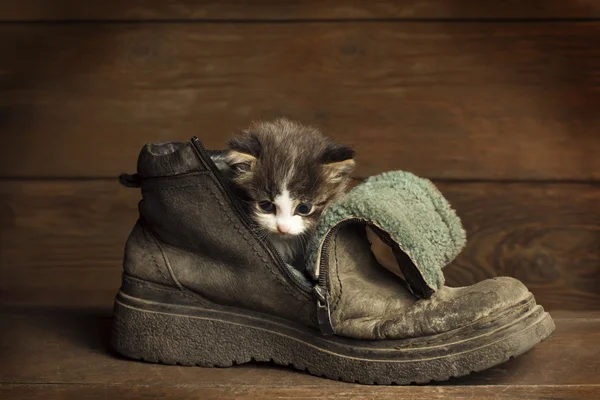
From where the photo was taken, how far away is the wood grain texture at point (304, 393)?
90cm

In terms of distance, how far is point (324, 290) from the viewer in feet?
3.12

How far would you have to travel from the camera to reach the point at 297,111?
145cm

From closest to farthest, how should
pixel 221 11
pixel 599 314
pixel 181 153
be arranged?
1. pixel 181 153
2. pixel 599 314
3. pixel 221 11

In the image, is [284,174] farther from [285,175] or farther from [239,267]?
[239,267]

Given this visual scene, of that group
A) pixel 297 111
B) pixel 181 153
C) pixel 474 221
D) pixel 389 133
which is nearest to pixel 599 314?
pixel 474 221

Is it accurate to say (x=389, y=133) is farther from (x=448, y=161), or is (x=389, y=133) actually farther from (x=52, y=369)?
(x=52, y=369)

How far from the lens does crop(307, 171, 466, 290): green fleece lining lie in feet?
3.06

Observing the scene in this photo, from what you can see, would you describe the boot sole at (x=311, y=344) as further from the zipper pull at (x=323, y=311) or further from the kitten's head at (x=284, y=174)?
the kitten's head at (x=284, y=174)

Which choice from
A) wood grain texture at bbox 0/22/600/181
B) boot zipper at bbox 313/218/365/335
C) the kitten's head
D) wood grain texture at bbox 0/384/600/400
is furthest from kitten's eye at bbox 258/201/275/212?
wood grain texture at bbox 0/22/600/181

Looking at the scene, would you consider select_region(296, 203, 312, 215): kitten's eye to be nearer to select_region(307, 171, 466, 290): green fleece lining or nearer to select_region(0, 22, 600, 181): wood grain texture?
select_region(307, 171, 466, 290): green fleece lining

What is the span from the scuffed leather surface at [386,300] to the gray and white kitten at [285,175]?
0.06 m

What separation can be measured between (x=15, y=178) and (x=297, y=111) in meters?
0.55

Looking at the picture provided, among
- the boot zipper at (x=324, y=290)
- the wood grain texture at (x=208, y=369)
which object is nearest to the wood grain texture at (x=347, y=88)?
the wood grain texture at (x=208, y=369)

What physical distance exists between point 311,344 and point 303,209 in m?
0.18
